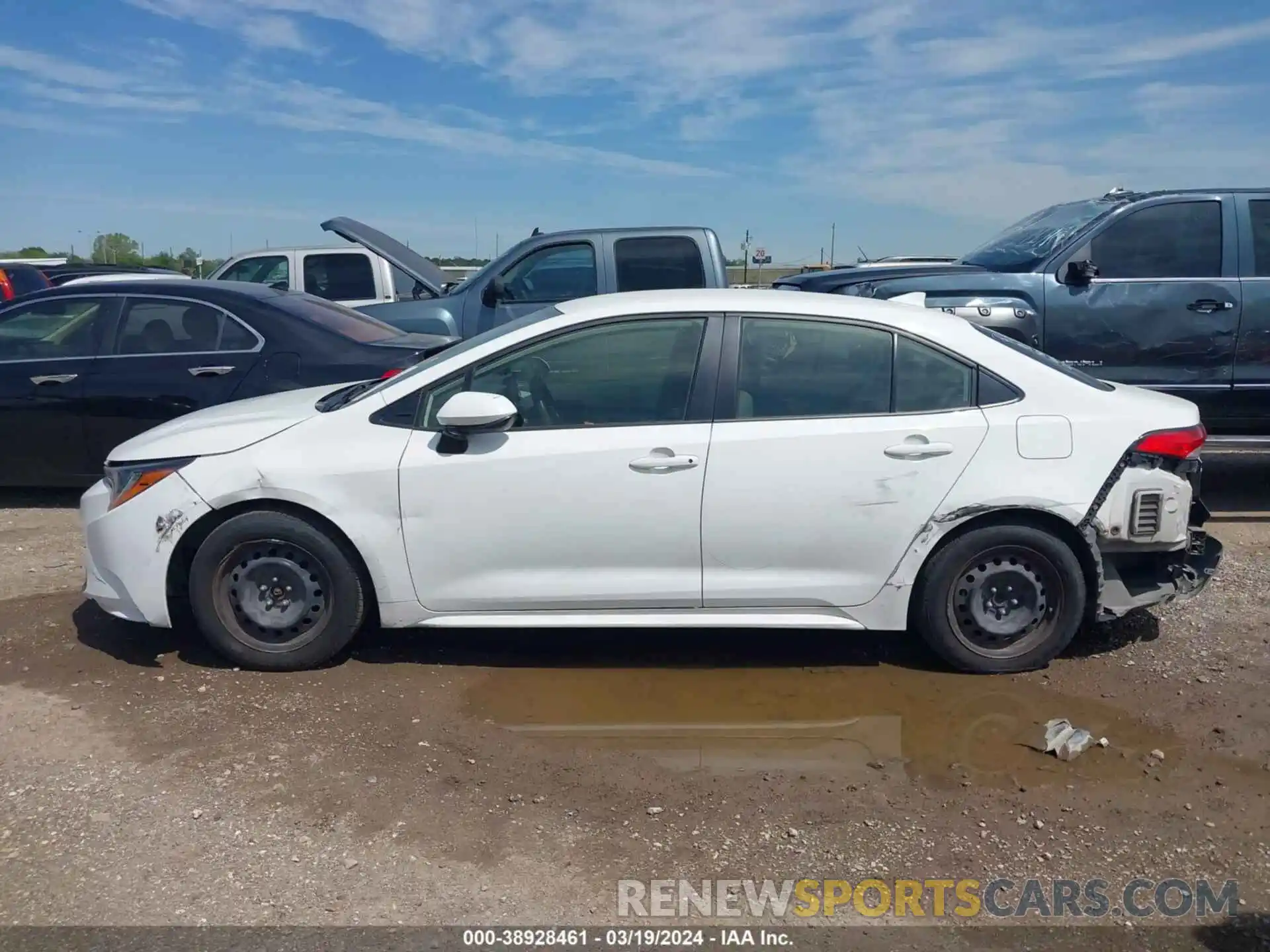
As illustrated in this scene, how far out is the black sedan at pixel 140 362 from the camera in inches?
284

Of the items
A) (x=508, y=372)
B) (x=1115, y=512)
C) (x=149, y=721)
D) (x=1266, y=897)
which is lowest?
(x=1266, y=897)

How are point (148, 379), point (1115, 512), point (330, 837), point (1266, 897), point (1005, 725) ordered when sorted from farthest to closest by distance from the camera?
point (148, 379) → point (1115, 512) → point (1005, 725) → point (330, 837) → point (1266, 897)

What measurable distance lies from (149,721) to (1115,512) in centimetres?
397

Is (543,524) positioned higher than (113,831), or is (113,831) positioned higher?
(543,524)

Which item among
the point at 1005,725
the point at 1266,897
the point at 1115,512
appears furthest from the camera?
the point at 1115,512

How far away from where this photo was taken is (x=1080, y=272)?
7.57 meters

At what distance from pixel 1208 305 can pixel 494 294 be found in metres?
5.61

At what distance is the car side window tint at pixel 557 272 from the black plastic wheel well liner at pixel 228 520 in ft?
18.4

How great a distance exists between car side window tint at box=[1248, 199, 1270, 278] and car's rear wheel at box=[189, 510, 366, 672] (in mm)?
6459

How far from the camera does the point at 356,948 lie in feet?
9.72

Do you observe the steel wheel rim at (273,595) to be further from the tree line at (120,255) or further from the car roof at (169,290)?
the tree line at (120,255)

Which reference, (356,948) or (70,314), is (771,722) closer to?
(356,948)

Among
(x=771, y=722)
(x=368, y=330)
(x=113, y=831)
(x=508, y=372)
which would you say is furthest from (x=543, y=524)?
(x=368, y=330)

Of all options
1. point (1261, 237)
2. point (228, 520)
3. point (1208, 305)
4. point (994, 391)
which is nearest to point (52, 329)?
point (228, 520)
